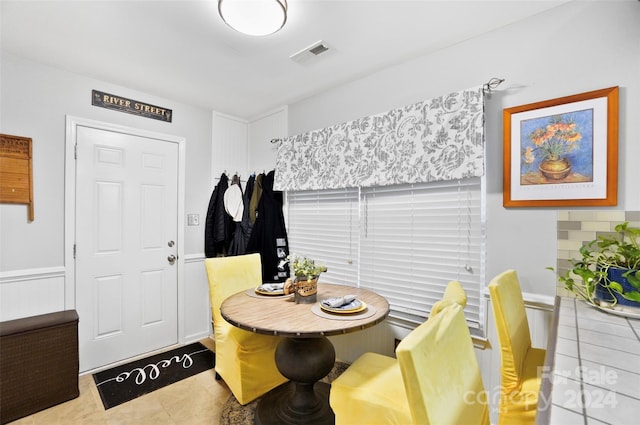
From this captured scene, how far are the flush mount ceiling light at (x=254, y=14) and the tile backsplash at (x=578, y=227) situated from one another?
1.81 metres

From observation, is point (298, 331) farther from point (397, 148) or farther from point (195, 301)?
point (195, 301)

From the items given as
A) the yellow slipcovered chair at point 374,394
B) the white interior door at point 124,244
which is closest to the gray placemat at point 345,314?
the yellow slipcovered chair at point 374,394

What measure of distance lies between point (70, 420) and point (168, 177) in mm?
1978

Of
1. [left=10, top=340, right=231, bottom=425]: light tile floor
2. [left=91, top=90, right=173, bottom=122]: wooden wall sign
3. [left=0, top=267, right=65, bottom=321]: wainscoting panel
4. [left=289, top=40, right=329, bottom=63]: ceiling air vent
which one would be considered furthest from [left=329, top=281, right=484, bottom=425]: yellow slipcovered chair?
[left=91, top=90, right=173, bottom=122]: wooden wall sign

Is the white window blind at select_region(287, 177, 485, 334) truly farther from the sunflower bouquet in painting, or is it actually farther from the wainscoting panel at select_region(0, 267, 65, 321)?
the wainscoting panel at select_region(0, 267, 65, 321)

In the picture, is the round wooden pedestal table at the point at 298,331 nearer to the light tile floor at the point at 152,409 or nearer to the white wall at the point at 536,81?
the light tile floor at the point at 152,409

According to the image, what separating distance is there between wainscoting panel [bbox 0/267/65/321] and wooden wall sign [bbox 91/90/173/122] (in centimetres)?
142

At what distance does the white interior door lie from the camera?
2.46 meters

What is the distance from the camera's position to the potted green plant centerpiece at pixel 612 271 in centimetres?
123

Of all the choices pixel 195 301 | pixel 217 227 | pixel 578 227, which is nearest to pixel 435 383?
pixel 578 227

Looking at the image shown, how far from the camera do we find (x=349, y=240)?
2.52m

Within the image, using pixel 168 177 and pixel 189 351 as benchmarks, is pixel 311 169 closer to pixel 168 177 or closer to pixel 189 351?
pixel 168 177

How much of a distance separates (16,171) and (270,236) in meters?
1.96

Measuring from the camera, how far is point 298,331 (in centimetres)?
138
